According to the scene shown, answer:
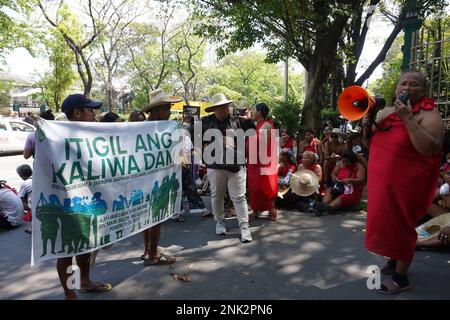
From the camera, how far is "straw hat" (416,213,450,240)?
175 inches

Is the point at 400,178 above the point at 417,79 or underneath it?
underneath

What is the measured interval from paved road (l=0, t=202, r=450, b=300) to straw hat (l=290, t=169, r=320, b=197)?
3.23 feet

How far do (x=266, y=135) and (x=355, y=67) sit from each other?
11233mm

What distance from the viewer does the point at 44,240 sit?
270 centimetres

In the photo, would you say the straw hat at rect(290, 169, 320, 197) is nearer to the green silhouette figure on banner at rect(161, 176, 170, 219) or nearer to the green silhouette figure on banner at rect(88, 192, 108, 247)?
the green silhouette figure on banner at rect(161, 176, 170, 219)

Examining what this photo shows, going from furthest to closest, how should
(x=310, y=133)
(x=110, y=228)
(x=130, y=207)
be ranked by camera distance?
(x=310, y=133) < (x=130, y=207) < (x=110, y=228)

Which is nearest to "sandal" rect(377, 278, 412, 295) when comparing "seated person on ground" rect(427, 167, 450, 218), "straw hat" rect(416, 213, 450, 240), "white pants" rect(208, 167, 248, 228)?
"straw hat" rect(416, 213, 450, 240)

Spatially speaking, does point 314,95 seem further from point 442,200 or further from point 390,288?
point 390,288

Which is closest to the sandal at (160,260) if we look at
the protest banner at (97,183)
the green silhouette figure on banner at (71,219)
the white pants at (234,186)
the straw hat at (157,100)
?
the protest banner at (97,183)

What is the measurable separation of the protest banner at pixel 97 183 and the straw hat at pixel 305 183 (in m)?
2.75

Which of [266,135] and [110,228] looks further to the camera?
[266,135]

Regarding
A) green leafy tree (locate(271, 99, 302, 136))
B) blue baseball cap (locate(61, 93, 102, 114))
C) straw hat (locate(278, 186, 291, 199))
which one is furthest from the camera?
green leafy tree (locate(271, 99, 302, 136))

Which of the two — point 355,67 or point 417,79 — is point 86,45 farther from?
point 417,79
